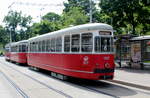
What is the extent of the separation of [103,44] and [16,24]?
70296mm

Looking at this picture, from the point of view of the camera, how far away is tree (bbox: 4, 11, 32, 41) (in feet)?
257

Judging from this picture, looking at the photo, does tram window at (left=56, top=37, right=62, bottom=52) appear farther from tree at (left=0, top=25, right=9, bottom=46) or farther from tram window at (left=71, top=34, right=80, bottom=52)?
tree at (left=0, top=25, right=9, bottom=46)

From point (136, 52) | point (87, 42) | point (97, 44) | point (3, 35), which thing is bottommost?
point (136, 52)

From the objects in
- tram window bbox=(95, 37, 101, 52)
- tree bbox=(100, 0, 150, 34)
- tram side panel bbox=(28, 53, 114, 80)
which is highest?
tree bbox=(100, 0, 150, 34)

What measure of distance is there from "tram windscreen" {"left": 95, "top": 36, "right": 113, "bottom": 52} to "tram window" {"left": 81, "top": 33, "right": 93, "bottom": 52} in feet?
0.97

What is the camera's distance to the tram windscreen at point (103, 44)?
12.1 metres

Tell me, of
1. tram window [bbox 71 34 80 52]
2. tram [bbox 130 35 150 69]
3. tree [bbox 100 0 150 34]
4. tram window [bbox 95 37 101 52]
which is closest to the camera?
tram window [bbox 95 37 101 52]

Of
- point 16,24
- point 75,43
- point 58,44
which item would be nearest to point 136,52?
point 58,44

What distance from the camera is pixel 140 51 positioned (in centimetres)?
1962

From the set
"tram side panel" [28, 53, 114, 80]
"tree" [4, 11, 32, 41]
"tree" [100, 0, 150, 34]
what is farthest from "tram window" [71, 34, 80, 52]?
"tree" [4, 11, 32, 41]

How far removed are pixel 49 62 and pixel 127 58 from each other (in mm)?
7499

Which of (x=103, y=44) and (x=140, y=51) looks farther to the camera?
(x=140, y=51)

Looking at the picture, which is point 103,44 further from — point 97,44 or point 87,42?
point 87,42

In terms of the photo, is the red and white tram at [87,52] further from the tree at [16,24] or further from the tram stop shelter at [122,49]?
the tree at [16,24]
